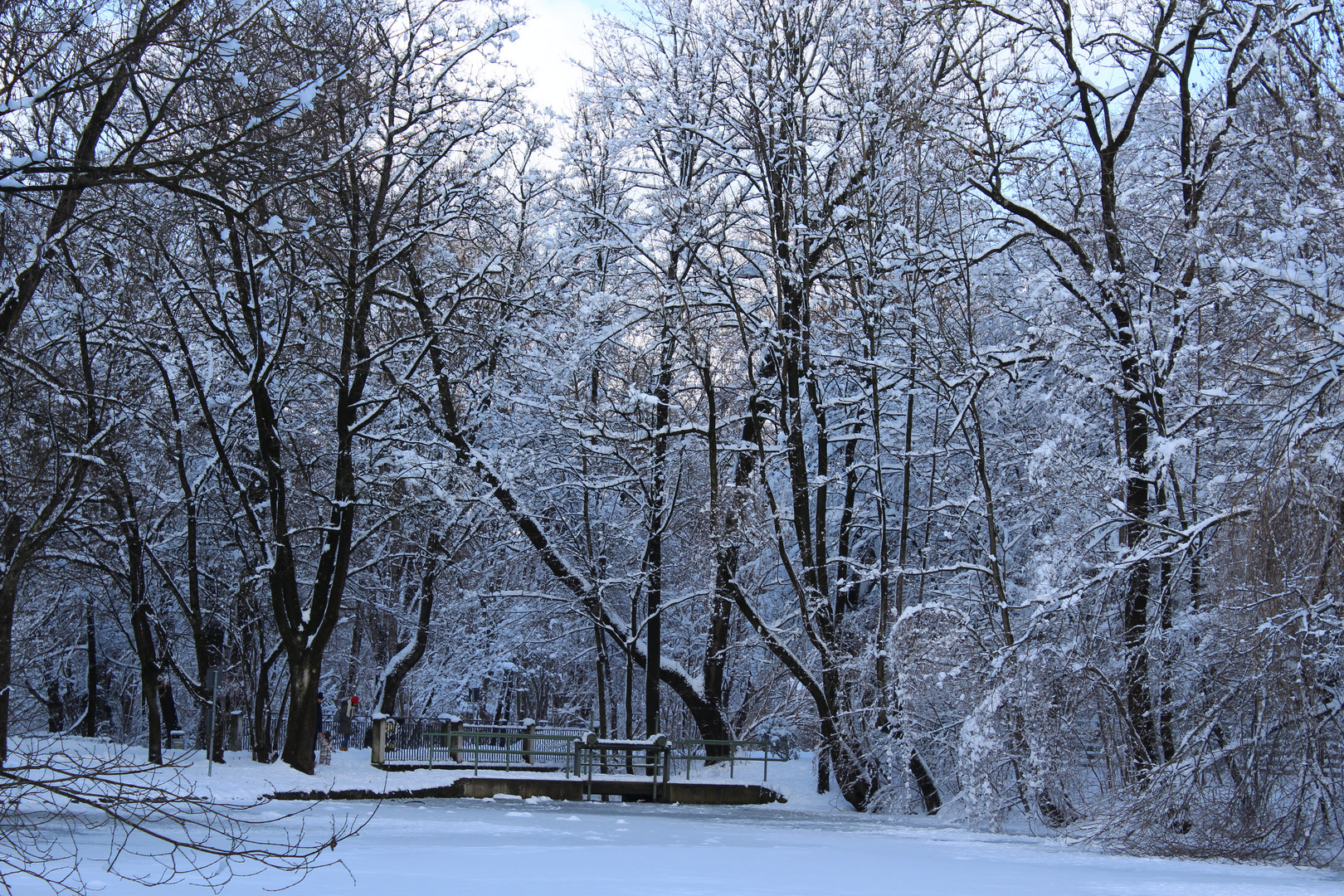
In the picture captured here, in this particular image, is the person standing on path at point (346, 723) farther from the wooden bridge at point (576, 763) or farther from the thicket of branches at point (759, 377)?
the wooden bridge at point (576, 763)

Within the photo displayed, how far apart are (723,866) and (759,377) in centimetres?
1346

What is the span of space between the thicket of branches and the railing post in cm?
228

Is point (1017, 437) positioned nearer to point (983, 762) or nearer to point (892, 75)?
point (892, 75)

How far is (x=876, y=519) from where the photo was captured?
974 inches

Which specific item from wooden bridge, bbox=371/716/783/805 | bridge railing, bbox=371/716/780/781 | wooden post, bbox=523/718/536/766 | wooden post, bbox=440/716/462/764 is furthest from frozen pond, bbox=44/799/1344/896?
wooden post, bbox=440/716/462/764

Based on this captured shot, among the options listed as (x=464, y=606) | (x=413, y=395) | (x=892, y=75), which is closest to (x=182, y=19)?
(x=892, y=75)

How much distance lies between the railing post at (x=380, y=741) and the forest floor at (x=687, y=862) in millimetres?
7518

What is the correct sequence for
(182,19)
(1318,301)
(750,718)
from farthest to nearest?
(750,718)
(1318,301)
(182,19)

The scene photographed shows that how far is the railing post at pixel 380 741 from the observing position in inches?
926

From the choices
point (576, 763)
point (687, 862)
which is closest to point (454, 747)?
point (576, 763)

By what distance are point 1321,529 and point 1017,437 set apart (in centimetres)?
1082

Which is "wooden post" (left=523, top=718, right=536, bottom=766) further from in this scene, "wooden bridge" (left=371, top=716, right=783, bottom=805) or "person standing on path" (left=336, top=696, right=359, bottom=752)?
"person standing on path" (left=336, top=696, right=359, bottom=752)

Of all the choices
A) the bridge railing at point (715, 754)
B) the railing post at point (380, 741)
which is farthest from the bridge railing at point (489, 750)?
the bridge railing at point (715, 754)

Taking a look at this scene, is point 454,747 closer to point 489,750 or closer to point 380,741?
point 489,750
